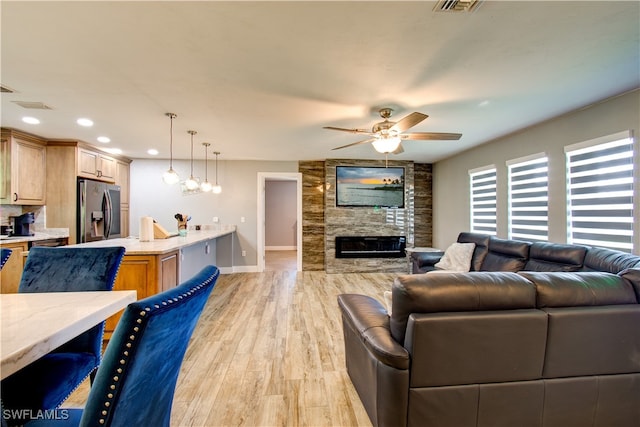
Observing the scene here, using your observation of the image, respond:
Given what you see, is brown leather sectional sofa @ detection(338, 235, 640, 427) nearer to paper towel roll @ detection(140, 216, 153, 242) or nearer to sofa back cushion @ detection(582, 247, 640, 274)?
sofa back cushion @ detection(582, 247, 640, 274)

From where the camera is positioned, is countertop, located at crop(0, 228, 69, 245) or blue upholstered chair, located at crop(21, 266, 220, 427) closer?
blue upholstered chair, located at crop(21, 266, 220, 427)

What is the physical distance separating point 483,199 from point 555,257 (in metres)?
2.14

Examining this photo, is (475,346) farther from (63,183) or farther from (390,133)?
(63,183)

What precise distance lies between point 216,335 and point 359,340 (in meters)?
1.87

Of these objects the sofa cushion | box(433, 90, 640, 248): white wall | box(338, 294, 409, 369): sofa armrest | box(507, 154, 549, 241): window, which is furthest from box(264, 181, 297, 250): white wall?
the sofa cushion

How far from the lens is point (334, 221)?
241 inches

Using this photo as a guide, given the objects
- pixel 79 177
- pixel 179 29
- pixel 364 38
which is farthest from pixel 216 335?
pixel 79 177

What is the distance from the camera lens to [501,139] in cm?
438

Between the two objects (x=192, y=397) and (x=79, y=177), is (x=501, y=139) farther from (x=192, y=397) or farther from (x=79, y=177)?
(x=79, y=177)

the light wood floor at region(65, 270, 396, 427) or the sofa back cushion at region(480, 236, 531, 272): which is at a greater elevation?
the sofa back cushion at region(480, 236, 531, 272)

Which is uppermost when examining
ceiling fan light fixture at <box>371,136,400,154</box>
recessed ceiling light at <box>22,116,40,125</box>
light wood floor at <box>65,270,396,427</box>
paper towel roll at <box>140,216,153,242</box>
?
recessed ceiling light at <box>22,116,40,125</box>

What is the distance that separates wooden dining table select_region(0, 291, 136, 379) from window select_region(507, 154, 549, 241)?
445 cm

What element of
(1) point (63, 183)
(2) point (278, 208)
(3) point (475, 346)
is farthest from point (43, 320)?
(2) point (278, 208)

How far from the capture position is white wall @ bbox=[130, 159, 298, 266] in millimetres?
5969
